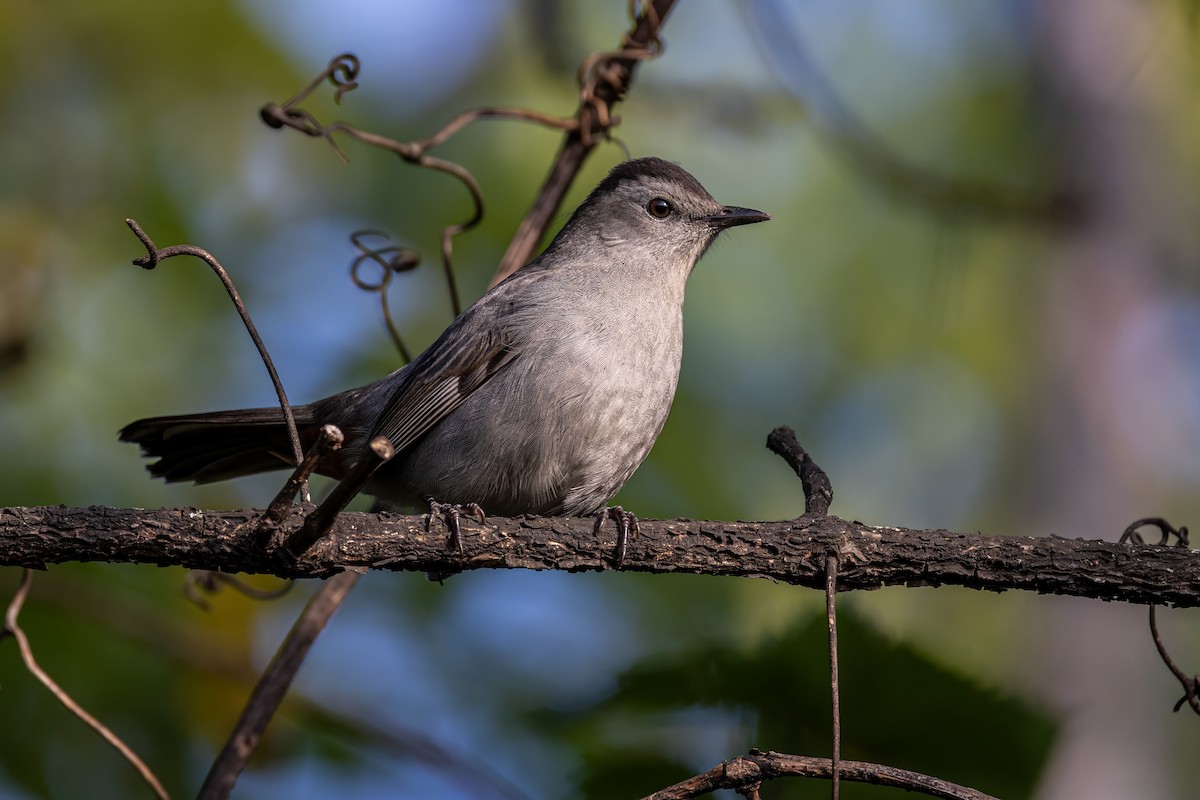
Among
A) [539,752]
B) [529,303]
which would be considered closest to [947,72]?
[529,303]

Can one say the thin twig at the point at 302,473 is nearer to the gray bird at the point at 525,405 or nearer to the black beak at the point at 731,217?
the gray bird at the point at 525,405

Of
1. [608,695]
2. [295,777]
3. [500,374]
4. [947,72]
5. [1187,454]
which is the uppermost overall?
[947,72]

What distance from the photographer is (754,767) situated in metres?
2.27

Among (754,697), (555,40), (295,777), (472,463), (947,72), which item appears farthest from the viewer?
(947,72)

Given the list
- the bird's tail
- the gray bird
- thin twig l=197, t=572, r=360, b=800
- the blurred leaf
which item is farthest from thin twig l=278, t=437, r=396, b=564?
the bird's tail

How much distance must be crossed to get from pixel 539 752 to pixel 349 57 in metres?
2.37

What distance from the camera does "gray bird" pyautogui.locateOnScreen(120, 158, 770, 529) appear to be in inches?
155

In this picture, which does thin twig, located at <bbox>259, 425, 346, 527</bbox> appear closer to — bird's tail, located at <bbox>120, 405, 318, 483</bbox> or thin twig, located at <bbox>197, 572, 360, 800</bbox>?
thin twig, located at <bbox>197, 572, 360, 800</bbox>

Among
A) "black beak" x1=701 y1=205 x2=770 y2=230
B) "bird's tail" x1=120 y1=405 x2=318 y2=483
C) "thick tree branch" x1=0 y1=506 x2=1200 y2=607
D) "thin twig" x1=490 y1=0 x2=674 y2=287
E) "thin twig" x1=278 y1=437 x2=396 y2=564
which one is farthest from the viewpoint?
"black beak" x1=701 y1=205 x2=770 y2=230

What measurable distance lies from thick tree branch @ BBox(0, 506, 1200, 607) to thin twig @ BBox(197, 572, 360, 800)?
1.47ft

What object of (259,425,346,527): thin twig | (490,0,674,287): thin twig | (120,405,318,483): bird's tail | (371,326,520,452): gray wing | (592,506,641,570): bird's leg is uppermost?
(490,0,674,287): thin twig

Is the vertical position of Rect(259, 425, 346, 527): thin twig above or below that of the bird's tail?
below

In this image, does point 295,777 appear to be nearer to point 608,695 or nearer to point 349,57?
point 608,695

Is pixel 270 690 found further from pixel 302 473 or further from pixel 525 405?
pixel 302 473
